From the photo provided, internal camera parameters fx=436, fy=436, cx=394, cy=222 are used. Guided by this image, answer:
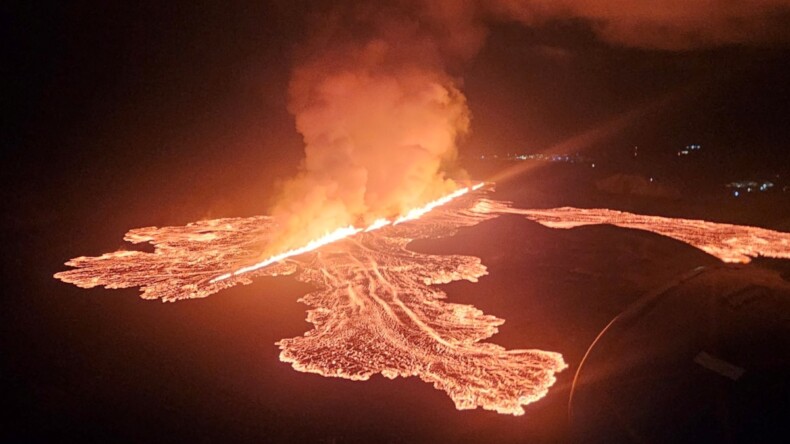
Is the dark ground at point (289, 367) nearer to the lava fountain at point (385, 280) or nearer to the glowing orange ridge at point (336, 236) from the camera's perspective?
the lava fountain at point (385, 280)

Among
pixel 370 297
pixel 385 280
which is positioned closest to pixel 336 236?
pixel 385 280

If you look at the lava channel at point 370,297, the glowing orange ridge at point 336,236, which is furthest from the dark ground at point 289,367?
the glowing orange ridge at point 336,236

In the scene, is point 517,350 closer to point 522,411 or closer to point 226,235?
point 522,411

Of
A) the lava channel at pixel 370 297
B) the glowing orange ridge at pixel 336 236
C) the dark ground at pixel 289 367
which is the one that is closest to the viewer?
the dark ground at pixel 289 367

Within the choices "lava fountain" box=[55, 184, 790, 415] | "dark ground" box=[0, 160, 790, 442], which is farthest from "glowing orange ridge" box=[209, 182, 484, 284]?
"dark ground" box=[0, 160, 790, 442]

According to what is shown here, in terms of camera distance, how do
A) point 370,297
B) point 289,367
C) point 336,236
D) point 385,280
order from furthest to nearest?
point 336,236
point 385,280
point 370,297
point 289,367

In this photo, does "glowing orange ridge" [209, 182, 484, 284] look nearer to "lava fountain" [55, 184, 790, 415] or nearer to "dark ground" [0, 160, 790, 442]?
"lava fountain" [55, 184, 790, 415]

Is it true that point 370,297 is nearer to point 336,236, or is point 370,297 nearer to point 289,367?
point 289,367

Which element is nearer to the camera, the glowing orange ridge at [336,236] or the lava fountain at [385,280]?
the lava fountain at [385,280]
